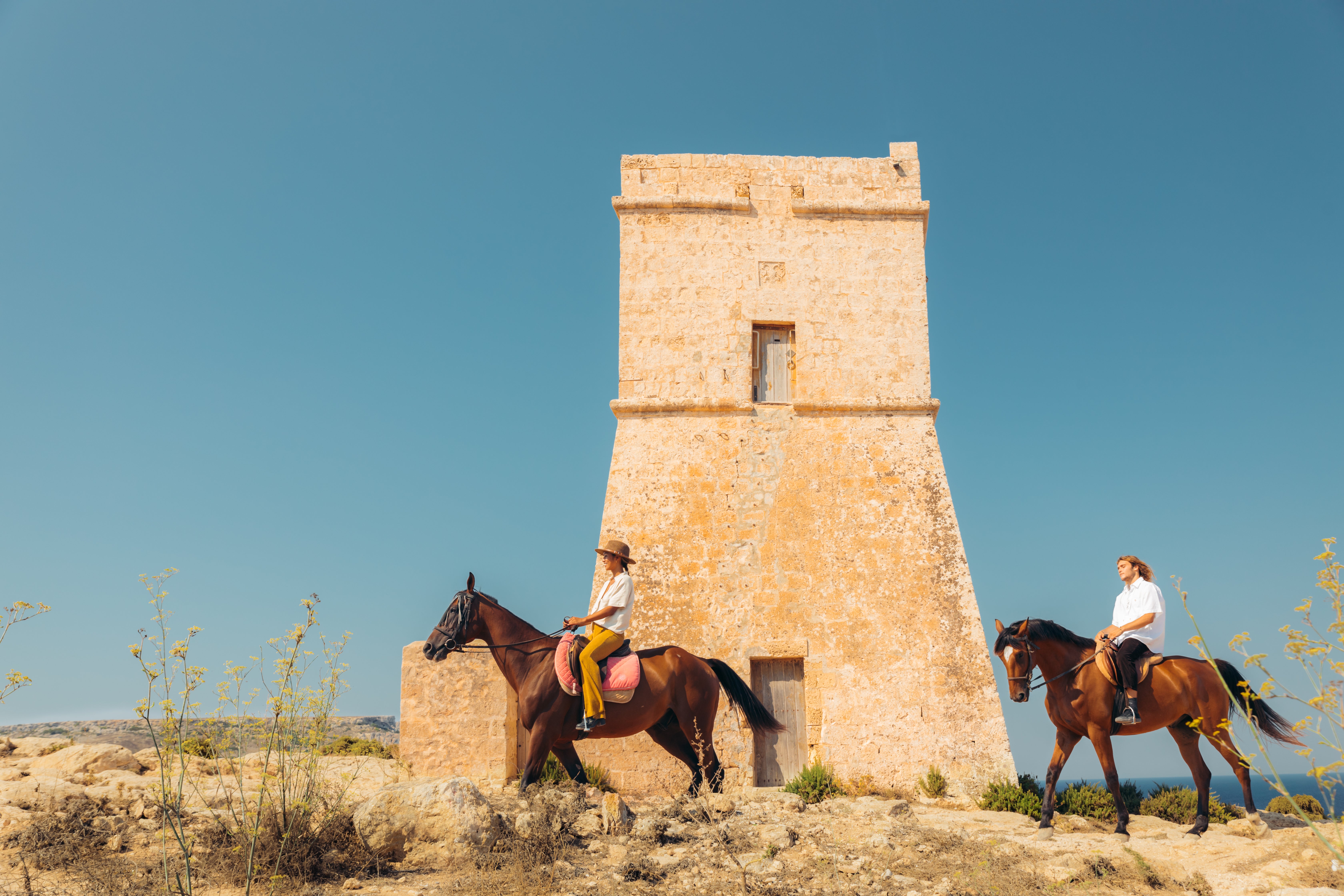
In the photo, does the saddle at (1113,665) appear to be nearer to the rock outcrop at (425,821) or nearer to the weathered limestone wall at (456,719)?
the rock outcrop at (425,821)

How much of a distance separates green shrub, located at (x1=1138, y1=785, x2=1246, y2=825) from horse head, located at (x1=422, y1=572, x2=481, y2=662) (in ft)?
22.8

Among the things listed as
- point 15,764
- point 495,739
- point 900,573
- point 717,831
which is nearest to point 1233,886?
point 717,831

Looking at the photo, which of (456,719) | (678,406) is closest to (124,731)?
(456,719)

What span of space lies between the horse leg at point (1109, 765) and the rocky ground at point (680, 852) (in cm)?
17

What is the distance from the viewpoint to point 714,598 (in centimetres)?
1052

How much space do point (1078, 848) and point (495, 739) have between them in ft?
18.3

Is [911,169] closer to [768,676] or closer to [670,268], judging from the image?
[670,268]

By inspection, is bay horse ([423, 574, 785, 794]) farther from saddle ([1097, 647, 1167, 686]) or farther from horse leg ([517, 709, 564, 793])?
saddle ([1097, 647, 1167, 686])

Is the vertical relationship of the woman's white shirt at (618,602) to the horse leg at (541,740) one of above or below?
above

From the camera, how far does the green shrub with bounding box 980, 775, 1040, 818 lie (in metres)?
8.98

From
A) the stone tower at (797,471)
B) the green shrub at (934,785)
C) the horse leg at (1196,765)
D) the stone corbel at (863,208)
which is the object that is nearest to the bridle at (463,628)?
the stone tower at (797,471)

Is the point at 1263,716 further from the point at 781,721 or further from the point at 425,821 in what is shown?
the point at 425,821

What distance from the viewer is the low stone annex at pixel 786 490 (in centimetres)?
1003

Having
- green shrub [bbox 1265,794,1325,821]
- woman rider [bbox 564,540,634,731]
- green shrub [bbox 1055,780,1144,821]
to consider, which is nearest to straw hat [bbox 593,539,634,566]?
woman rider [bbox 564,540,634,731]
